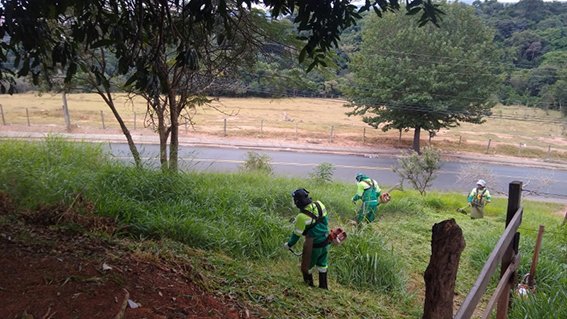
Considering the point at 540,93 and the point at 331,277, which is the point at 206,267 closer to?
the point at 331,277

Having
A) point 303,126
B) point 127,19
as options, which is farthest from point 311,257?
point 303,126

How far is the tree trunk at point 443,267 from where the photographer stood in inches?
77.3

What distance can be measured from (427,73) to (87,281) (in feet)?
70.4

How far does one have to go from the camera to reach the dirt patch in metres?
2.87

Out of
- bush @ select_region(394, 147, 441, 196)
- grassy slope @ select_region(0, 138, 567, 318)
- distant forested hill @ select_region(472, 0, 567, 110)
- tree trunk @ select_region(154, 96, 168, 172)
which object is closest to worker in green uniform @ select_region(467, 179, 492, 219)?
grassy slope @ select_region(0, 138, 567, 318)

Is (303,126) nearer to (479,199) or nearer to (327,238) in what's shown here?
(479,199)

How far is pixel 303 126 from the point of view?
3212 centimetres

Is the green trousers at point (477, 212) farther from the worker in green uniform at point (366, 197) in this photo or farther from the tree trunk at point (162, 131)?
the tree trunk at point (162, 131)

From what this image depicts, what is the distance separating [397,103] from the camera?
75.3 feet

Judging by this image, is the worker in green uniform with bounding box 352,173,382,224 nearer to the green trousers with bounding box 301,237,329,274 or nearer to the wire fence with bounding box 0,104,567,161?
the green trousers with bounding box 301,237,329,274

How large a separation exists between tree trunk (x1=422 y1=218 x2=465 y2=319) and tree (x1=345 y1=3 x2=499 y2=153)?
67.1 feet

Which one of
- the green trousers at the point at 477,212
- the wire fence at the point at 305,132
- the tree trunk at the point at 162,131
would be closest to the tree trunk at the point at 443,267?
the tree trunk at the point at 162,131

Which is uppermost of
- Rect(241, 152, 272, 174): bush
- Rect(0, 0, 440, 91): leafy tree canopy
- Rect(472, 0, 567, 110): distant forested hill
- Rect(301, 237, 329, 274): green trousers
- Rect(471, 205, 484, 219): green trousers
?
Rect(472, 0, 567, 110): distant forested hill

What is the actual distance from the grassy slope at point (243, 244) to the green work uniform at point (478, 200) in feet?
9.21
